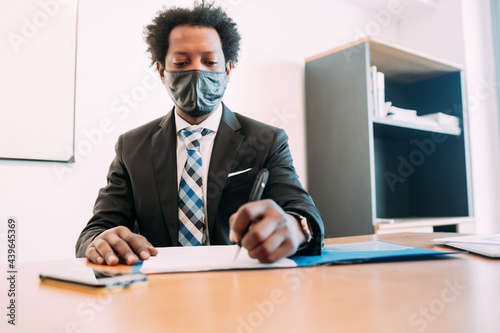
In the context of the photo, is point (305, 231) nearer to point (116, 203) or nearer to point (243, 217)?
point (243, 217)

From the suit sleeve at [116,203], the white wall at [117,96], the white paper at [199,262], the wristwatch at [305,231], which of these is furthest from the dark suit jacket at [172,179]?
the white wall at [117,96]

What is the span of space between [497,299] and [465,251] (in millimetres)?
406

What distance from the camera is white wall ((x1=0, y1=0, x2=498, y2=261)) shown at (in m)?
1.69

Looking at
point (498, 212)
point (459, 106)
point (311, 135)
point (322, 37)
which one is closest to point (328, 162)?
point (311, 135)

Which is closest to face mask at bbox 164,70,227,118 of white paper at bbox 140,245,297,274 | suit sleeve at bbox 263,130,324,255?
suit sleeve at bbox 263,130,324,255

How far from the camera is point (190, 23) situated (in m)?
1.41

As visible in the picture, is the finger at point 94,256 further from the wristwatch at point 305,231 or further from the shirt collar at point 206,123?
the shirt collar at point 206,123

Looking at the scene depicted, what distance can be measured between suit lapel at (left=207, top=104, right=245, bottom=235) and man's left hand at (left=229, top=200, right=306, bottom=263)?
49 cm

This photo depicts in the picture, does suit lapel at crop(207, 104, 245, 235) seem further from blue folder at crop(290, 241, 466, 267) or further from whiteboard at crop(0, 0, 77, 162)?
whiteboard at crop(0, 0, 77, 162)

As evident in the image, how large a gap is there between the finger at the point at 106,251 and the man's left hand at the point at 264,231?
233 millimetres

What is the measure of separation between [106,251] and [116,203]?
0.50 m

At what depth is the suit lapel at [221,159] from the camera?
3.96 ft

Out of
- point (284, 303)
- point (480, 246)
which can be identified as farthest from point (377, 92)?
point (284, 303)

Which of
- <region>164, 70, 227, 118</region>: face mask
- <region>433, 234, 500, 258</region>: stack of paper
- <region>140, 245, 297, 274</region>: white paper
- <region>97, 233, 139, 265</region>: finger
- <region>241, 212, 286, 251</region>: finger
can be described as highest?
<region>164, 70, 227, 118</region>: face mask
